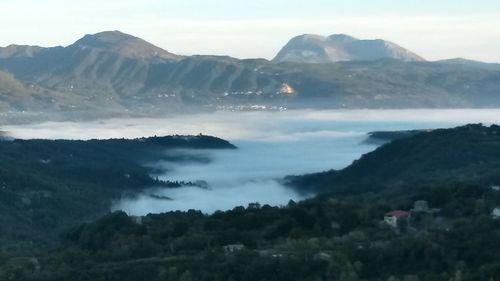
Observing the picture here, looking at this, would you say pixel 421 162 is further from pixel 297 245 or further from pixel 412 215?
pixel 297 245

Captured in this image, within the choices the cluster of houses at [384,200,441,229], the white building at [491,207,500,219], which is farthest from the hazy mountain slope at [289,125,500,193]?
the white building at [491,207,500,219]

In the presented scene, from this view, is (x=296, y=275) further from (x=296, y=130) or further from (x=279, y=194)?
(x=296, y=130)

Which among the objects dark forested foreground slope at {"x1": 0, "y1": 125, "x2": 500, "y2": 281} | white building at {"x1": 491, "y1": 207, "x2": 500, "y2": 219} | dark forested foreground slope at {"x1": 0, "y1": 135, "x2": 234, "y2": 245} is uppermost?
white building at {"x1": 491, "y1": 207, "x2": 500, "y2": 219}

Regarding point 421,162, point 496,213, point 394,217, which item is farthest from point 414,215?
point 421,162

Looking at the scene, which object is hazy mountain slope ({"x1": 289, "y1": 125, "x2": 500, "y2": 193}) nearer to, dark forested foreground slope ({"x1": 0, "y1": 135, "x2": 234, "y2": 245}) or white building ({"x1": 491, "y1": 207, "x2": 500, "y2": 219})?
dark forested foreground slope ({"x1": 0, "y1": 135, "x2": 234, "y2": 245})

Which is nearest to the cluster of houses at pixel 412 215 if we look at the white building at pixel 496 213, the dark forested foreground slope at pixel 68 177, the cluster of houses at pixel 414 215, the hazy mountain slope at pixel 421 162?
the cluster of houses at pixel 414 215

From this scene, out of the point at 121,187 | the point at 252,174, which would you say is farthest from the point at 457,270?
the point at 252,174
